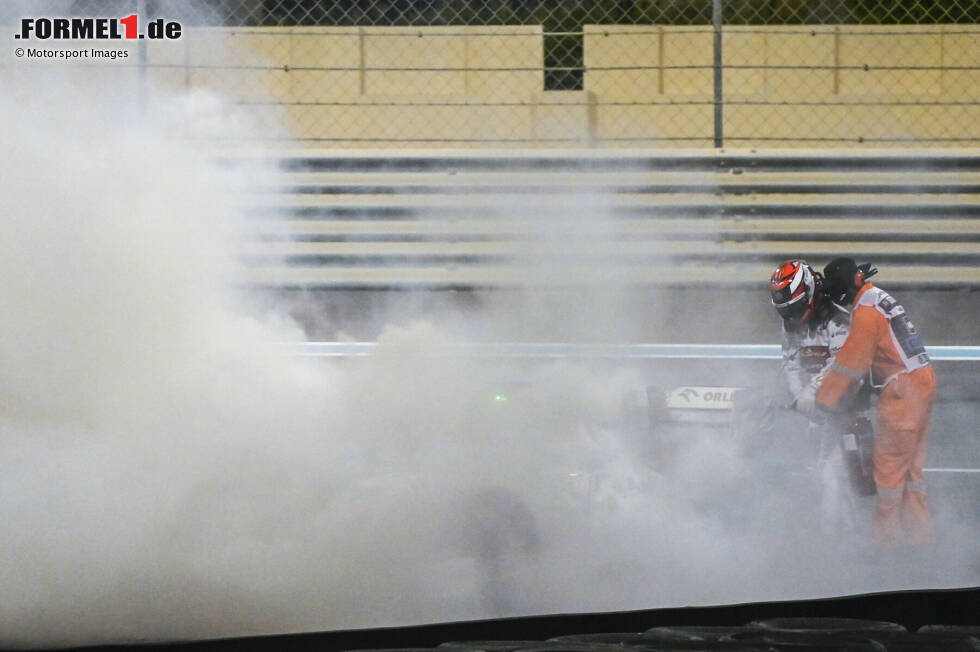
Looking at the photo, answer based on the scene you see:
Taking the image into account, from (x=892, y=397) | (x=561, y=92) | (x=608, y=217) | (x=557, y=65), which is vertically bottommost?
(x=892, y=397)

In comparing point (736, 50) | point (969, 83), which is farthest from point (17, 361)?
point (969, 83)

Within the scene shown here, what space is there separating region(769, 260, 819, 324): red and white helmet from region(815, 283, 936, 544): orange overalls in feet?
0.71

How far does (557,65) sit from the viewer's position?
571 centimetres

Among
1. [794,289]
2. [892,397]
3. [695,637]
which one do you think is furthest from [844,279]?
[695,637]

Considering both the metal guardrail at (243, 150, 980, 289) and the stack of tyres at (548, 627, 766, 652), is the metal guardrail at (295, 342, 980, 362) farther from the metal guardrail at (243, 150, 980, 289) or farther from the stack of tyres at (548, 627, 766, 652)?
the stack of tyres at (548, 627, 766, 652)

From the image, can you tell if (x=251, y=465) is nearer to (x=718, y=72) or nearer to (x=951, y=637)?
(x=951, y=637)

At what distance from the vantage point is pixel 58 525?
4.09 meters

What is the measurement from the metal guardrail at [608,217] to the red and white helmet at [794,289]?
36.1 inches

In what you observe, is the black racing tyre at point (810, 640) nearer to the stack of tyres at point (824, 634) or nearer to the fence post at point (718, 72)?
the stack of tyres at point (824, 634)

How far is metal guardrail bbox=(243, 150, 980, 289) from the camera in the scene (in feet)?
19.6

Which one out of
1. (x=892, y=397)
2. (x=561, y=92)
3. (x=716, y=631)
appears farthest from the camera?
(x=561, y=92)

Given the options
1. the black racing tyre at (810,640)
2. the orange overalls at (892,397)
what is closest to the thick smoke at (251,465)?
the orange overalls at (892,397)

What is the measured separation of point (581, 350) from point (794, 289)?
42.7 inches

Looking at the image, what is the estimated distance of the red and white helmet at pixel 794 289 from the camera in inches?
214
